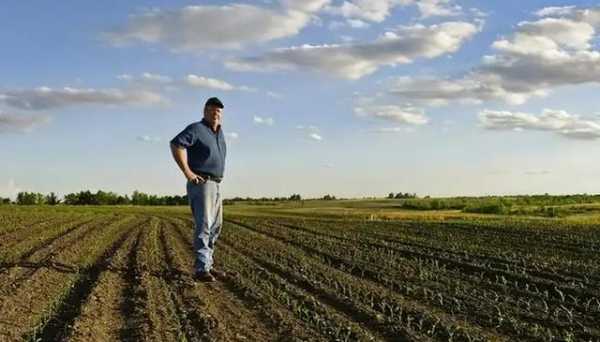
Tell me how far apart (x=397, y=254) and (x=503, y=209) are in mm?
37054

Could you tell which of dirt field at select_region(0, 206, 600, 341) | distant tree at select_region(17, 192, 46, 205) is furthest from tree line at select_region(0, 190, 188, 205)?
dirt field at select_region(0, 206, 600, 341)

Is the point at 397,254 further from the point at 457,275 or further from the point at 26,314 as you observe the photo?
the point at 26,314

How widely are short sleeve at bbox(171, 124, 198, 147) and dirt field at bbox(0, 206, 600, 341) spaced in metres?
1.69

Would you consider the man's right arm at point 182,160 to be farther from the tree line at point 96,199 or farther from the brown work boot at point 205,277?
the tree line at point 96,199

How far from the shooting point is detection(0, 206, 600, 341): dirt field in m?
6.14

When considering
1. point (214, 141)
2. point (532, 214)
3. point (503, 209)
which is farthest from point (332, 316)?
point (503, 209)

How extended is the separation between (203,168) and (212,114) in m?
0.70

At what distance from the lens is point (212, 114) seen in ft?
30.1

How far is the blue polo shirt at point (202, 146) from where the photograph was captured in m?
8.87

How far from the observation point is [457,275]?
34.5ft

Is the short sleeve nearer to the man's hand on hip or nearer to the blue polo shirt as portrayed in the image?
the blue polo shirt

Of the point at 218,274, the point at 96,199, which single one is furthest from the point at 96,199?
the point at 218,274

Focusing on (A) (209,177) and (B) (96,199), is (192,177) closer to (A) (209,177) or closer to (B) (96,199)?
(A) (209,177)

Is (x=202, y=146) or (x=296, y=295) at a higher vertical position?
(x=202, y=146)
